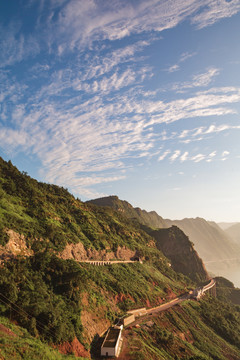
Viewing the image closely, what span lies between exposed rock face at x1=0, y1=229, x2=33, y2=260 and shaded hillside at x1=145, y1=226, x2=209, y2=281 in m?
91.0

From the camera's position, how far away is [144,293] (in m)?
48.4

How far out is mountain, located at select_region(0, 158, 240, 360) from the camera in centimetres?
2139

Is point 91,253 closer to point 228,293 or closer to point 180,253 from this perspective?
point 180,253

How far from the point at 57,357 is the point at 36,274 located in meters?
11.1

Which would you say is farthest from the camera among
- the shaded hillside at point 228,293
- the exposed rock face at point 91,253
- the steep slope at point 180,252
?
the steep slope at point 180,252

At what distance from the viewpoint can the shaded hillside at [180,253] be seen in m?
108

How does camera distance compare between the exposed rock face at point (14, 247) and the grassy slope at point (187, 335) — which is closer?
the exposed rock face at point (14, 247)

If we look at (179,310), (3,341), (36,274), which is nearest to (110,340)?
(36,274)

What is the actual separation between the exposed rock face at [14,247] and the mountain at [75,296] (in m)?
0.13

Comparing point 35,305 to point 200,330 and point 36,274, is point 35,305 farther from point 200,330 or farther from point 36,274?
point 200,330

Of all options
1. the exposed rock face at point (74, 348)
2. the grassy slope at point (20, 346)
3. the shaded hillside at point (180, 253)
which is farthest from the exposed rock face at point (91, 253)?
the shaded hillside at point (180, 253)

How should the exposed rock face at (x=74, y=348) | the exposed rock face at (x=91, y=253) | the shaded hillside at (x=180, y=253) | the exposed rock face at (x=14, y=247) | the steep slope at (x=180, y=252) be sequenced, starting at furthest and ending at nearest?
the steep slope at (x=180, y=252), the shaded hillside at (x=180, y=253), the exposed rock face at (x=91, y=253), the exposed rock face at (x=14, y=247), the exposed rock face at (x=74, y=348)

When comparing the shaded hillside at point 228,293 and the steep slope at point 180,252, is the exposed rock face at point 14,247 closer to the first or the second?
the steep slope at point 180,252

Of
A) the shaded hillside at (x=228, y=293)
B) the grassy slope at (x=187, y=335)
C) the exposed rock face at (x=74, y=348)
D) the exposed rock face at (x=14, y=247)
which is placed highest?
the exposed rock face at (x=14, y=247)
